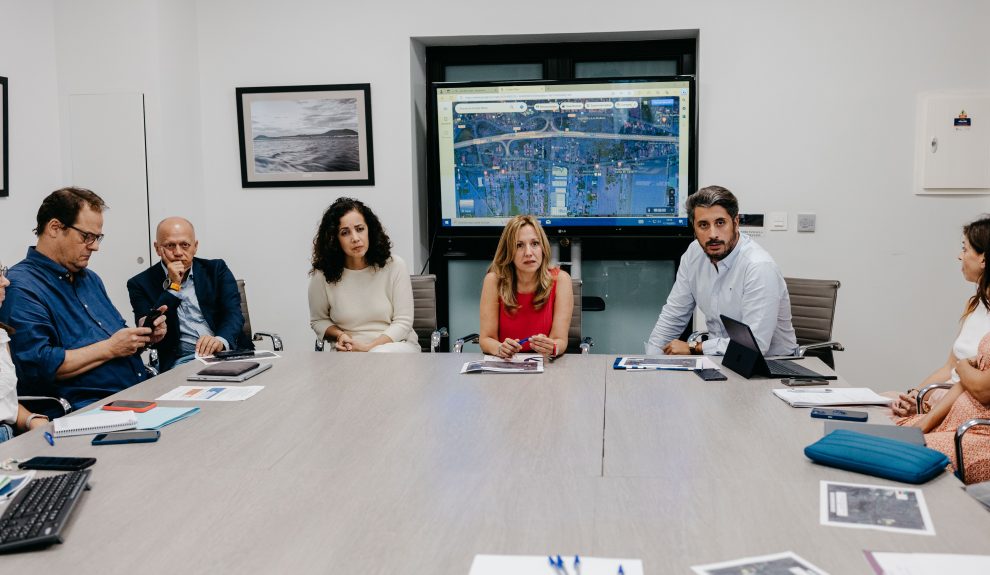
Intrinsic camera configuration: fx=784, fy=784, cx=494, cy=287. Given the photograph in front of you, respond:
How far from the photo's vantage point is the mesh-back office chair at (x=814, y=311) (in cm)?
399

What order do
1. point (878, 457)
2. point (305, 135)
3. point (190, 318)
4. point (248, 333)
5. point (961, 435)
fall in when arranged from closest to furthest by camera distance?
point (878, 457), point (961, 435), point (190, 318), point (248, 333), point (305, 135)

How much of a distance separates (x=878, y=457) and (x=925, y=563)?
46cm

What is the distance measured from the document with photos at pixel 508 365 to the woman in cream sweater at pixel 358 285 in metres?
0.92

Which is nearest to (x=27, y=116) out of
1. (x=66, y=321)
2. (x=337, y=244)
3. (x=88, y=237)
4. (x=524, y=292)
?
(x=88, y=237)

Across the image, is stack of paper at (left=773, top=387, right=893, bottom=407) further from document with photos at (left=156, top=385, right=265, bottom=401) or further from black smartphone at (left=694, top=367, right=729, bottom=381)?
document with photos at (left=156, top=385, right=265, bottom=401)

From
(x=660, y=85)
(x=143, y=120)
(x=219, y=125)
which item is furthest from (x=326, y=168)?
(x=660, y=85)

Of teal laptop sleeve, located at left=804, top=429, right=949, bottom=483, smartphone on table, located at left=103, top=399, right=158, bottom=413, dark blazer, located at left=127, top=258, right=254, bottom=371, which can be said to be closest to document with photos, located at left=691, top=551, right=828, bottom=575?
teal laptop sleeve, located at left=804, top=429, right=949, bottom=483

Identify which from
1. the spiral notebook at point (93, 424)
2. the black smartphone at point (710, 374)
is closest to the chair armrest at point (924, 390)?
the black smartphone at point (710, 374)

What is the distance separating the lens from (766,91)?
4.68 m

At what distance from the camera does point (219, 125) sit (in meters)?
5.09

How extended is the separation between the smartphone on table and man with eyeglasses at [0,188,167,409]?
55cm

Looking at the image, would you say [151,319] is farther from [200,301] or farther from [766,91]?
[766,91]

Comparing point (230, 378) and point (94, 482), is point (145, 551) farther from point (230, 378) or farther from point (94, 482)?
point (230, 378)

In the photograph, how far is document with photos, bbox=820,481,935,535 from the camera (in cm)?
158
